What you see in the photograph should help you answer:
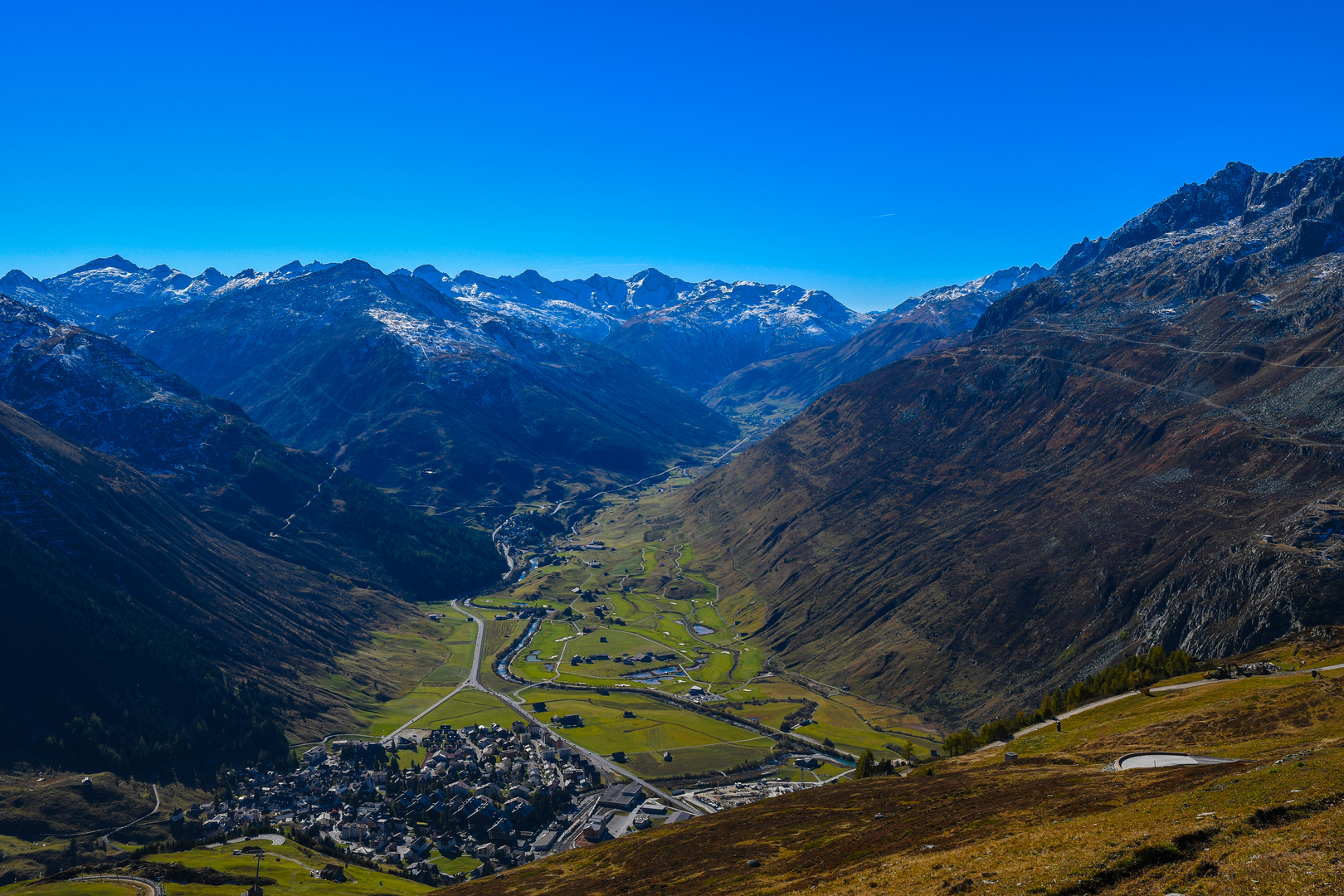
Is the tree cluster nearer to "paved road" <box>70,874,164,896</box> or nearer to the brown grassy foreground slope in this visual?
the brown grassy foreground slope

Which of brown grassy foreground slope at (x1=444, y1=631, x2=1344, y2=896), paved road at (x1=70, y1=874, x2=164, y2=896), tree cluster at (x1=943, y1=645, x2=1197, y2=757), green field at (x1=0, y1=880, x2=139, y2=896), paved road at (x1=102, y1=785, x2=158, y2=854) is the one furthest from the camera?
paved road at (x1=102, y1=785, x2=158, y2=854)

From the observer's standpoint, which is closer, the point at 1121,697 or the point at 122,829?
the point at 1121,697

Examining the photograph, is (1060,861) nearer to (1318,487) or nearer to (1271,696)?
(1271,696)

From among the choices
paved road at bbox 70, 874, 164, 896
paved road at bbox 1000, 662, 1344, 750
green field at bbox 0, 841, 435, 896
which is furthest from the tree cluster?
paved road at bbox 70, 874, 164, 896

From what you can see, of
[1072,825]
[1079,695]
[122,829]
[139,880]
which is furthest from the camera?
[122,829]

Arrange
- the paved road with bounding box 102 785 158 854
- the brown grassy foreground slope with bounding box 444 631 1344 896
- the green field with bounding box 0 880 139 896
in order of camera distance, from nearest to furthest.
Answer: the brown grassy foreground slope with bounding box 444 631 1344 896, the green field with bounding box 0 880 139 896, the paved road with bounding box 102 785 158 854

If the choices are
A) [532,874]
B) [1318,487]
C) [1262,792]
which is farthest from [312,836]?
[1318,487]

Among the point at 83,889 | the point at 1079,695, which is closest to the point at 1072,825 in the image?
the point at 1079,695

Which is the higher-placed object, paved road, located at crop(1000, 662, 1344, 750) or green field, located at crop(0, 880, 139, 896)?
paved road, located at crop(1000, 662, 1344, 750)

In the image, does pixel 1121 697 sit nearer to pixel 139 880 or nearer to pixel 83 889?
pixel 139 880
